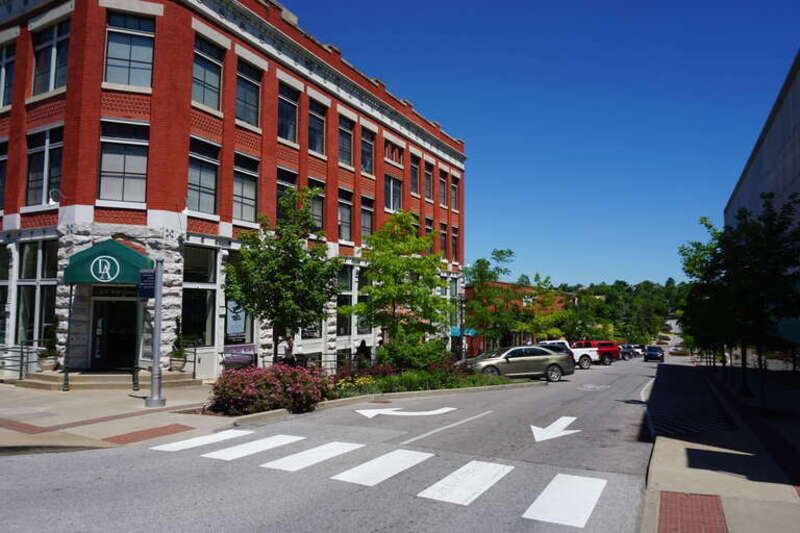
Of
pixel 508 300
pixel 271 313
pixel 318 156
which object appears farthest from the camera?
pixel 508 300

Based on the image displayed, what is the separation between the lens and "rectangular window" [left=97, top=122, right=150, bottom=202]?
19.5 m

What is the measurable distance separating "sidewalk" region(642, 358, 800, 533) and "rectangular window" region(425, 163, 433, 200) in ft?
90.5

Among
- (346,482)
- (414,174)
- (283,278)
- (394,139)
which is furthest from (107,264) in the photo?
(414,174)

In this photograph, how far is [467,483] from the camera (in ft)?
26.9

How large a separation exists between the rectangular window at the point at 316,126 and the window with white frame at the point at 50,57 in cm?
1030

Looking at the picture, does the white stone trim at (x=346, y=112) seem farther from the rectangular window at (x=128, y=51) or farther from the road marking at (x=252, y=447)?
the road marking at (x=252, y=447)

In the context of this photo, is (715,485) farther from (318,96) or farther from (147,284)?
(318,96)

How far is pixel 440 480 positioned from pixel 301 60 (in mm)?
23000

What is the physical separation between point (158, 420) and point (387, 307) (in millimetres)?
11732

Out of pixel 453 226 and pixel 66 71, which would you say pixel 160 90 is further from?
pixel 453 226

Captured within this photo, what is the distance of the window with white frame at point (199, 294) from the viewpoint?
67.1 ft

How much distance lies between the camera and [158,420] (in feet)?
42.2

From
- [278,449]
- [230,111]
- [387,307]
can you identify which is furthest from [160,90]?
[278,449]

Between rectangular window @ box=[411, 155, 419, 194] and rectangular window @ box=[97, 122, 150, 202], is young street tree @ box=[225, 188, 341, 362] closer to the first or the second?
rectangular window @ box=[97, 122, 150, 202]
